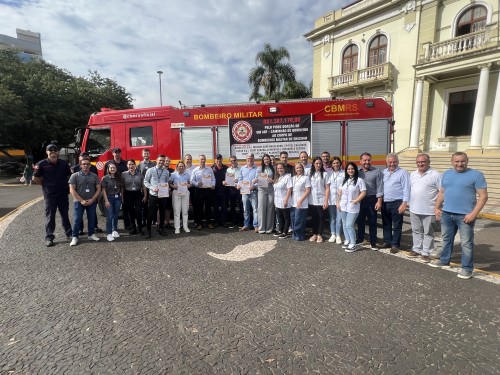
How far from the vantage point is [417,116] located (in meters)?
16.3

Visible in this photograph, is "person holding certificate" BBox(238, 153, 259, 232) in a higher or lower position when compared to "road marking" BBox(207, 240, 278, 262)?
higher

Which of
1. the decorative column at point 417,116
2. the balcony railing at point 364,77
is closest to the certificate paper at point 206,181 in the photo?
the decorative column at point 417,116

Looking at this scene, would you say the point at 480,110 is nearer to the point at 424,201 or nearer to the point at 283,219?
the point at 424,201

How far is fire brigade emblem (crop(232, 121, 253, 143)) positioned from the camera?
7.52 m

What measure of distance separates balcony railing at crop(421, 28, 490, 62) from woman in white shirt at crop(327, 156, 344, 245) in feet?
45.1

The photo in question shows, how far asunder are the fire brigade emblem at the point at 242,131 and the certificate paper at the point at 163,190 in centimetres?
244

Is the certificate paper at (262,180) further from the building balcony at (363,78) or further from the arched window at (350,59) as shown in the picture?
the arched window at (350,59)

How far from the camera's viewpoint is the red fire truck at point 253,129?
7.19 meters

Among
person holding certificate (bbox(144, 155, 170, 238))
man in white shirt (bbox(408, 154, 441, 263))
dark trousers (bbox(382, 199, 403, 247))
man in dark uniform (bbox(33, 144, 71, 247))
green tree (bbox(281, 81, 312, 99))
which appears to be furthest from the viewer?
green tree (bbox(281, 81, 312, 99))

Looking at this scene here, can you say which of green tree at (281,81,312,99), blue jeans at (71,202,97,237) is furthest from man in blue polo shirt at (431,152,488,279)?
green tree at (281,81,312,99)

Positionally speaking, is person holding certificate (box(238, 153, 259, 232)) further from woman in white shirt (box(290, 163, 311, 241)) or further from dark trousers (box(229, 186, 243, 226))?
woman in white shirt (box(290, 163, 311, 241))

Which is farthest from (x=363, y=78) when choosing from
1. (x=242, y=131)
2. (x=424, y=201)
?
(x=424, y=201)

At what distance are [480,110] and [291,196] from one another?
551 inches

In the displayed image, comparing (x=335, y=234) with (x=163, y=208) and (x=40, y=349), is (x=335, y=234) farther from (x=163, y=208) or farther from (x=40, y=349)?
(x=40, y=349)
